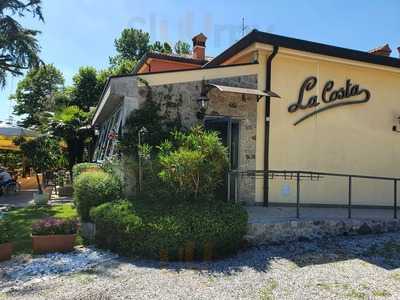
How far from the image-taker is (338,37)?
40.0 ft

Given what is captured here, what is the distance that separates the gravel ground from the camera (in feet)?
14.9

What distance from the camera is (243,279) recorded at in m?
5.10

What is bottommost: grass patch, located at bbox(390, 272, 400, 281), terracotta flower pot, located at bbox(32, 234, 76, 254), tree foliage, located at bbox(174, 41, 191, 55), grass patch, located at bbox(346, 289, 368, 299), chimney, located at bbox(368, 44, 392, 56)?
grass patch, located at bbox(346, 289, 368, 299)

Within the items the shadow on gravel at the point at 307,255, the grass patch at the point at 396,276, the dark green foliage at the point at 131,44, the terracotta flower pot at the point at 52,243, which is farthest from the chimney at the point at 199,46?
the dark green foliage at the point at 131,44

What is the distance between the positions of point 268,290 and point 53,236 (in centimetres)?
359

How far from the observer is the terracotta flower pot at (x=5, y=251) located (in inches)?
231

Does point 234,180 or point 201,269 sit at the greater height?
point 234,180

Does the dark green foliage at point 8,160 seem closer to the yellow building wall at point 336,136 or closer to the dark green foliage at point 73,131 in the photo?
the dark green foliage at point 73,131

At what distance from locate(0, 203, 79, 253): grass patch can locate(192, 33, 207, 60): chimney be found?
905 centimetres

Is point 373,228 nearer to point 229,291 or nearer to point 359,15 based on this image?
point 229,291

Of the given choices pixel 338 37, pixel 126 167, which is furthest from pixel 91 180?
pixel 338 37

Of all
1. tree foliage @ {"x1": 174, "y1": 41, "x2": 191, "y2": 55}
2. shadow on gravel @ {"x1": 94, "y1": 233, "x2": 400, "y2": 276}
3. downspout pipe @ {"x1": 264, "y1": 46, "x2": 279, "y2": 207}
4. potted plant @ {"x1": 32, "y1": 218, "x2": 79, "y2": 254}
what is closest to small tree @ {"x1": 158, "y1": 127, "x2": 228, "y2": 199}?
shadow on gravel @ {"x1": 94, "y1": 233, "x2": 400, "y2": 276}

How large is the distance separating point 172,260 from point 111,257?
0.97 m

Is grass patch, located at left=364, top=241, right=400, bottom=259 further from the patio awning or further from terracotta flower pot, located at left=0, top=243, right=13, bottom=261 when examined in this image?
terracotta flower pot, located at left=0, top=243, right=13, bottom=261
